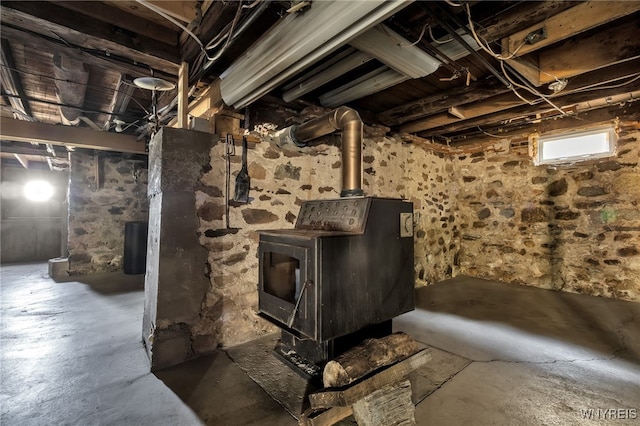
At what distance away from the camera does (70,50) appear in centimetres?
176

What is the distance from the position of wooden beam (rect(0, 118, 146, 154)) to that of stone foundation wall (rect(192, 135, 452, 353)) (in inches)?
112

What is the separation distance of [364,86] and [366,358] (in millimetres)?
1898

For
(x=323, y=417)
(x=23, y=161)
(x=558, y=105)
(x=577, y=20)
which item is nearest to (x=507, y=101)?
(x=558, y=105)

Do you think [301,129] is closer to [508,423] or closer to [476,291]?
[508,423]

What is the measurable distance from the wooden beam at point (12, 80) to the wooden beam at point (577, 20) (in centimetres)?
330

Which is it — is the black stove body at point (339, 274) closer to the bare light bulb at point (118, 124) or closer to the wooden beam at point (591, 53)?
the wooden beam at point (591, 53)

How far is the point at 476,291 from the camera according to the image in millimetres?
3586

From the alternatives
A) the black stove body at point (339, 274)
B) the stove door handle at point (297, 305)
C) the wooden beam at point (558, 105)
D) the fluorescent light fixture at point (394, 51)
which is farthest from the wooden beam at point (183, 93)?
the wooden beam at point (558, 105)

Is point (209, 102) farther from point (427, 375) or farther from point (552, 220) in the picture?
point (552, 220)

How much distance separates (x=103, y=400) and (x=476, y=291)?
3751 mm

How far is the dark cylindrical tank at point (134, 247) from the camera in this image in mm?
4629

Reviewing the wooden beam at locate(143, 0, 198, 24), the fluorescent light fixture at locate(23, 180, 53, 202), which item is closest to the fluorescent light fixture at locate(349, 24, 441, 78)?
the wooden beam at locate(143, 0, 198, 24)

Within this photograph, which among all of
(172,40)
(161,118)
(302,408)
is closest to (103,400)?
(302,408)

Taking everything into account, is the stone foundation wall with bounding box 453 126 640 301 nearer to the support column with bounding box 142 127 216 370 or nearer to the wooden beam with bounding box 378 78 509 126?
the wooden beam with bounding box 378 78 509 126
